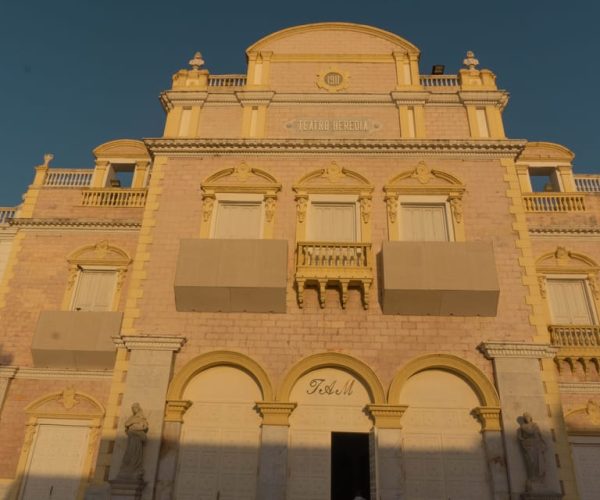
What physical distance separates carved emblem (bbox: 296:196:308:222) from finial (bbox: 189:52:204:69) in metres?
7.69

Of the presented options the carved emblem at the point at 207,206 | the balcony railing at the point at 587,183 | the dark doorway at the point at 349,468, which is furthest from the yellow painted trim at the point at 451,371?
the balcony railing at the point at 587,183

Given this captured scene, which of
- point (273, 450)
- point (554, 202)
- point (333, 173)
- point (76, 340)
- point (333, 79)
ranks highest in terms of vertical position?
point (333, 79)

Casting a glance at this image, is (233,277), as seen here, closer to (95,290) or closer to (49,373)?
(95,290)

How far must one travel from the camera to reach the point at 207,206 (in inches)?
Answer: 703

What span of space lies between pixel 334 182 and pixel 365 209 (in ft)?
4.99

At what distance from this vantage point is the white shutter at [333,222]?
17.3 m

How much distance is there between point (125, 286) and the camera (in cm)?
2011

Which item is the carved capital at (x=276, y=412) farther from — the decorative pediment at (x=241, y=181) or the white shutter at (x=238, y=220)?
the decorative pediment at (x=241, y=181)

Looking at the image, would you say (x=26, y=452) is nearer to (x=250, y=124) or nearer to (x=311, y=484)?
(x=311, y=484)

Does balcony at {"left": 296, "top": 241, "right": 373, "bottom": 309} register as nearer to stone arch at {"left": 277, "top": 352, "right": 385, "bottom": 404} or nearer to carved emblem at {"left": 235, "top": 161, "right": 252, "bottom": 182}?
stone arch at {"left": 277, "top": 352, "right": 385, "bottom": 404}

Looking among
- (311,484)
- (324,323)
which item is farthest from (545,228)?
(311,484)

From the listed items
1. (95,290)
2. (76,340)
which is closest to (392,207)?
(95,290)

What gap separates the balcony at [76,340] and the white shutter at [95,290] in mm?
904

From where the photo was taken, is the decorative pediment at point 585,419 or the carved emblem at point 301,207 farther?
the decorative pediment at point 585,419
